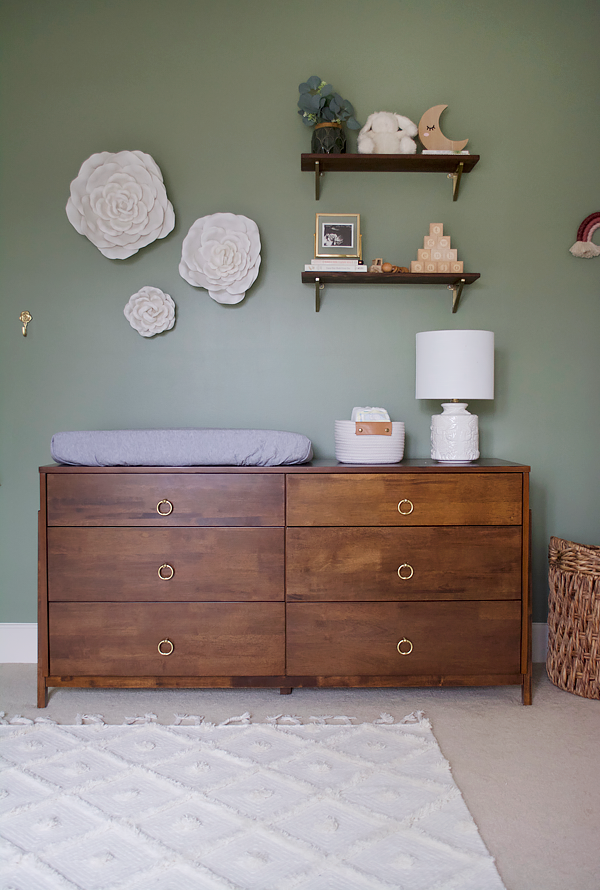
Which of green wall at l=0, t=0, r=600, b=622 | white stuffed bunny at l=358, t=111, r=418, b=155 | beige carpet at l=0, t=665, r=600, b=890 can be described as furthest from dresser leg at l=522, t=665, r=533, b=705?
white stuffed bunny at l=358, t=111, r=418, b=155

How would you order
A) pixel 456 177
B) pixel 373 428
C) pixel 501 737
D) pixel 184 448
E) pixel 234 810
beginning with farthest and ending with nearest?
pixel 456 177 → pixel 373 428 → pixel 184 448 → pixel 501 737 → pixel 234 810

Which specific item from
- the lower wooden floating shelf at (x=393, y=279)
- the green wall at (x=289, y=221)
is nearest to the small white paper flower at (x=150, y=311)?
the green wall at (x=289, y=221)

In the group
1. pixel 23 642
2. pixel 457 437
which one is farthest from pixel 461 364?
pixel 23 642

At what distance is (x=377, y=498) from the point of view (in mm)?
2029

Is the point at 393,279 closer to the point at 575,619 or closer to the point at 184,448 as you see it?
the point at 184,448

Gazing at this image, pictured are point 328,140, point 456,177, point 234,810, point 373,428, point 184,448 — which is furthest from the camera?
point 456,177

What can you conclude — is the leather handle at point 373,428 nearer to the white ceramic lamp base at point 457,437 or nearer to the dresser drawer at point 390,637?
the white ceramic lamp base at point 457,437

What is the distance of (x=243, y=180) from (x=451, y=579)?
175cm

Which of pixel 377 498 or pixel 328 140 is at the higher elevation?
pixel 328 140

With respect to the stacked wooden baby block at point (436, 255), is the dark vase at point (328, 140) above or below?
above

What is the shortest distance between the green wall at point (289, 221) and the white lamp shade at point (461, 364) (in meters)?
0.30

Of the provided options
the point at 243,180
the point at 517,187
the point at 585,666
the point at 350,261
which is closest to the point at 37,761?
the point at 585,666

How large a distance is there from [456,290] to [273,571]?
135cm

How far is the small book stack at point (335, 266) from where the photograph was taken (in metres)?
2.32
